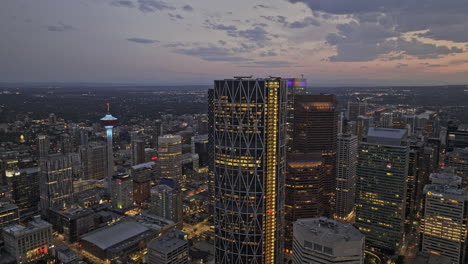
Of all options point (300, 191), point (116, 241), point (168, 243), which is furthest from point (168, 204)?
point (300, 191)

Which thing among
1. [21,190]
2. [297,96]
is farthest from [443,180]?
[21,190]

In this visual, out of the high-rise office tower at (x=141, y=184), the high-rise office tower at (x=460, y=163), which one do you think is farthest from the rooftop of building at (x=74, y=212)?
the high-rise office tower at (x=460, y=163)

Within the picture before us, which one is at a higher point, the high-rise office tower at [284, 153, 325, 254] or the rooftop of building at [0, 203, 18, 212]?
the high-rise office tower at [284, 153, 325, 254]

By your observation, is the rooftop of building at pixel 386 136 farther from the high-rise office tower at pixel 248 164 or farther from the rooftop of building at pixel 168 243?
the rooftop of building at pixel 168 243

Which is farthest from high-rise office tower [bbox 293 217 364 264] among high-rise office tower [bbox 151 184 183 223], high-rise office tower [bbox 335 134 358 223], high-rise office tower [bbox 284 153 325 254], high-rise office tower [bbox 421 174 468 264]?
high-rise office tower [bbox 335 134 358 223]

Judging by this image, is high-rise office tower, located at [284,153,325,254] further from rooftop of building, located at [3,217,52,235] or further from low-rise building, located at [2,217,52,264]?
rooftop of building, located at [3,217,52,235]

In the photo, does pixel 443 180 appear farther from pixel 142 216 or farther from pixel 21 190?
pixel 21 190

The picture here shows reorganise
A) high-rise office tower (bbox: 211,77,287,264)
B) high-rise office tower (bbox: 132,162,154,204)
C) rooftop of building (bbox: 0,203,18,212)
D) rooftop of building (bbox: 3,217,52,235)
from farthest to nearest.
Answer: high-rise office tower (bbox: 132,162,154,204) → rooftop of building (bbox: 0,203,18,212) → rooftop of building (bbox: 3,217,52,235) → high-rise office tower (bbox: 211,77,287,264)
